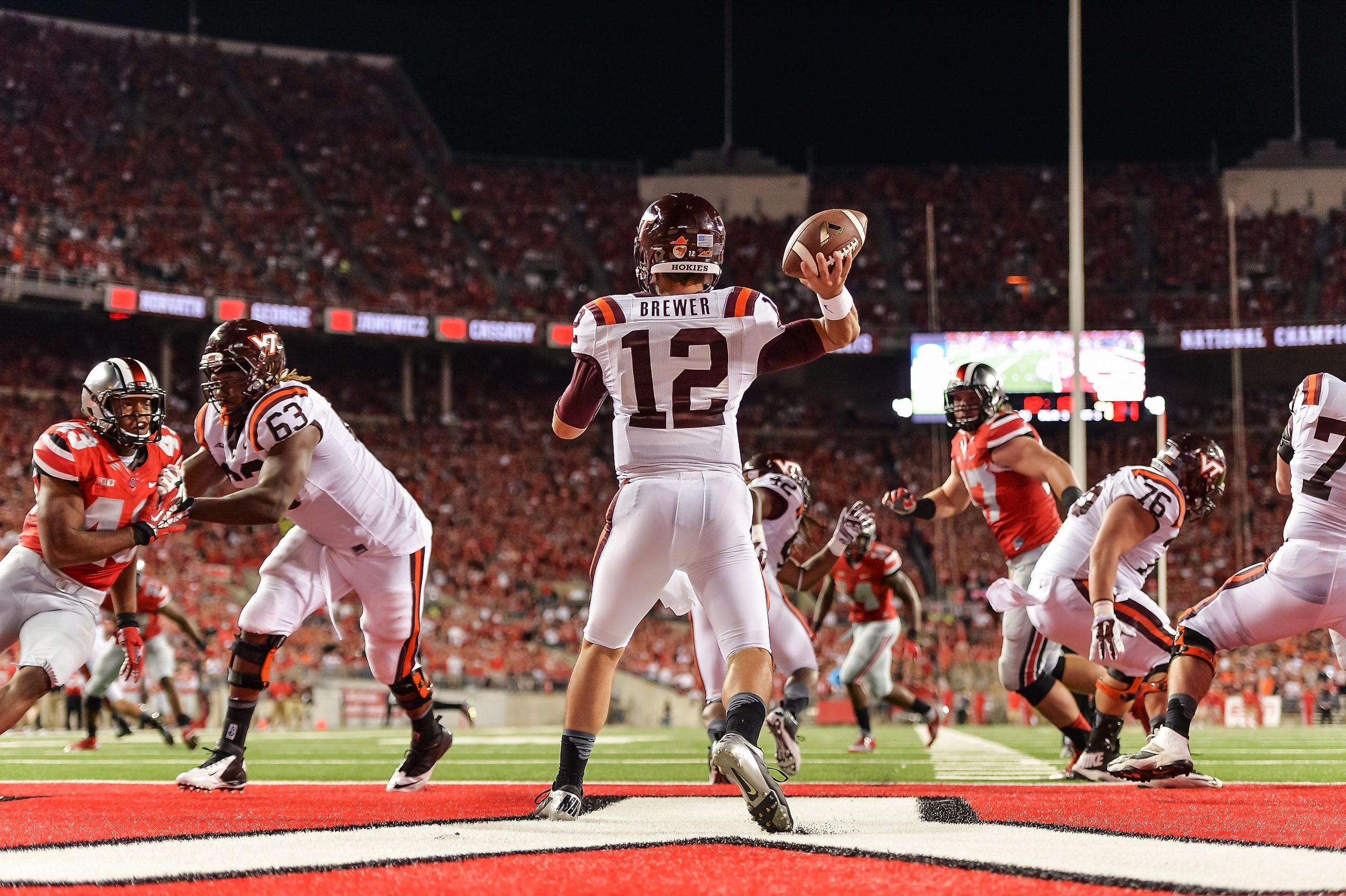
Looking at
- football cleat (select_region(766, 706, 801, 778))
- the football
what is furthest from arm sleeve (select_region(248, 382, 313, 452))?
football cleat (select_region(766, 706, 801, 778))

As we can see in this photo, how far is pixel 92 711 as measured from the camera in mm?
11141

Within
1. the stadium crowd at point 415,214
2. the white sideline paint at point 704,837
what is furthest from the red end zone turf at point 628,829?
the stadium crowd at point 415,214

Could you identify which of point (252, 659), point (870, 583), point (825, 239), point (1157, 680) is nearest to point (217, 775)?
point (252, 659)

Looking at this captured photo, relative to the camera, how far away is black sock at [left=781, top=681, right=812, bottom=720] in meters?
7.01

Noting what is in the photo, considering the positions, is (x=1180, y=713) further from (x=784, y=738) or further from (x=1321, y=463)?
(x=784, y=738)

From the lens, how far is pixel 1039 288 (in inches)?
1281

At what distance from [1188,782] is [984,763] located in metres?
2.53

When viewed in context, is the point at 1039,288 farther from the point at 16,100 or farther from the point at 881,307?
the point at 16,100

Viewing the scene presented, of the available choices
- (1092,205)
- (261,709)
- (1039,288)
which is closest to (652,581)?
(261,709)

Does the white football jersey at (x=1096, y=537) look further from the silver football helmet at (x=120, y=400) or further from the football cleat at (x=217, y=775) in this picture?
the silver football helmet at (x=120, y=400)

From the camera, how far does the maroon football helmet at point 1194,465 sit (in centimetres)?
579

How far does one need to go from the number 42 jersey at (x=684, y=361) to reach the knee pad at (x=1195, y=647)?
228cm

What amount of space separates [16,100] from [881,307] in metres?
21.8

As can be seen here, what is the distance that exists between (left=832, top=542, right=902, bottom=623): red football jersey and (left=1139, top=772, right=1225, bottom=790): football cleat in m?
5.52
